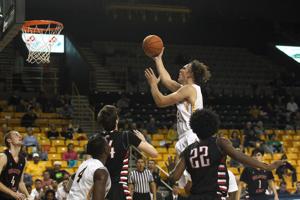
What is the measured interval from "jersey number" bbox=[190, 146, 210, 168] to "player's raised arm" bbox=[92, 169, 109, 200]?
32.3 inches

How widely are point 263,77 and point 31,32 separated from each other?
14.1 metres

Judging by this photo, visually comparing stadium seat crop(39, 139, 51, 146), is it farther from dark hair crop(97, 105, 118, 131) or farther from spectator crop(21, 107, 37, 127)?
dark hair crop(97, 105, 118, 131)

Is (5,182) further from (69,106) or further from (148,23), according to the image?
(148,23)

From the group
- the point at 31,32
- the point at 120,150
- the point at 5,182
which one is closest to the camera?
the point at 120,150

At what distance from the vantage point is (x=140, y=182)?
13.2 m

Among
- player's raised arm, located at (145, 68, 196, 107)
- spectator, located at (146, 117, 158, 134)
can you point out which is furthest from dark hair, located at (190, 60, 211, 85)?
spectator, located at (146, 117, 158, 134)

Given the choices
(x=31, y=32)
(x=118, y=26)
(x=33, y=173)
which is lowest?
(x=33, y=173)

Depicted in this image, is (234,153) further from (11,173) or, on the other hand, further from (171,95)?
(11,173)

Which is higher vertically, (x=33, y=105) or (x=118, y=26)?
(x=118, y=26)

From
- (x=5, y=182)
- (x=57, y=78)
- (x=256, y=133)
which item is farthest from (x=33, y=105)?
(x=5, y=182)

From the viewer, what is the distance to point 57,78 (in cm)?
2300

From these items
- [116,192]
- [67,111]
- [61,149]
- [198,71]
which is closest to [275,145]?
[67,111]

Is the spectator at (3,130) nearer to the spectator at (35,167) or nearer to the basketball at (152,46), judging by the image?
the spectator at (35,167)

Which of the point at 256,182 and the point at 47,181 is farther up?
the point at 256,182
